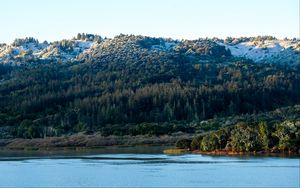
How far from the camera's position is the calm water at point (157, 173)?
8238cm

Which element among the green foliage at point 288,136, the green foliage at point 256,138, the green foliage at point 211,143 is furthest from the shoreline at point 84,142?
the green foliage at point 288,136

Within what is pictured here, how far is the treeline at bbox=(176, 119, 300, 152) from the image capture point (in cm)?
12438

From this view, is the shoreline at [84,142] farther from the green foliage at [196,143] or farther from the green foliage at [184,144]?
the green foliage at [196,143]

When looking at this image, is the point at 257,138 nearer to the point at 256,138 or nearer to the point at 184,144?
the point at 256,138

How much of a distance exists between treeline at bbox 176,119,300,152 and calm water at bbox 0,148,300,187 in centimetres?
1342

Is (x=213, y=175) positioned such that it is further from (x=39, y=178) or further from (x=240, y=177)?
(x=39, y=178)

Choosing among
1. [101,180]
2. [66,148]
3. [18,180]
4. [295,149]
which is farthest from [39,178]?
[66,148]

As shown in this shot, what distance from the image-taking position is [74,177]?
95562mm

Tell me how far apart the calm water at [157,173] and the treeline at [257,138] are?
44.0 ft

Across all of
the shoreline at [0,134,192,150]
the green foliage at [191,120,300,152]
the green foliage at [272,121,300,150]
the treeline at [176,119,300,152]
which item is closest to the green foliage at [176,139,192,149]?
the treeline at [176,119,300,152]

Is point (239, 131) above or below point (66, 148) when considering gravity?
above

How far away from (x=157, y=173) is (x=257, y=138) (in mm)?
40734

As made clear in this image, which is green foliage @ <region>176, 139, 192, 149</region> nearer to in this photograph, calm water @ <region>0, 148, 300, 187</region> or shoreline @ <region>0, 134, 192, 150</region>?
shoreline @ <region>0, 134, 192, 150</region>

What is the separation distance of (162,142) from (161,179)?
9091 centimetres
